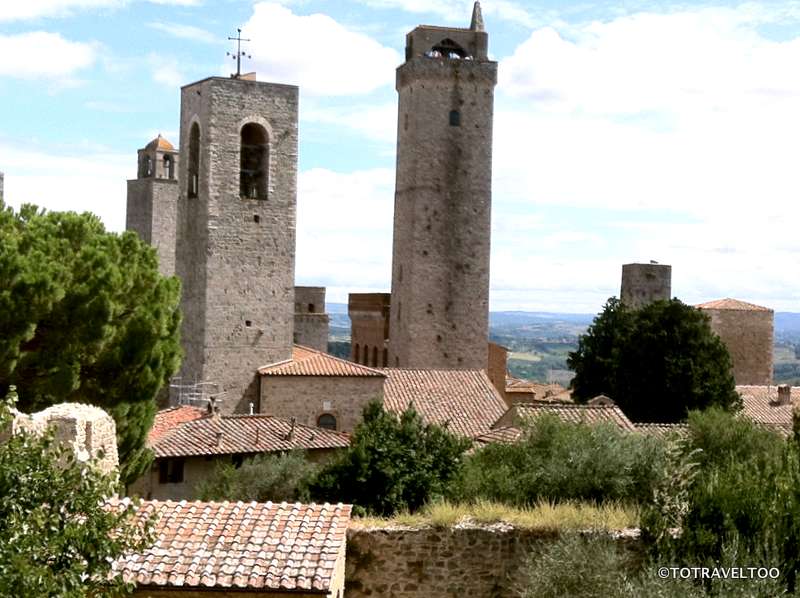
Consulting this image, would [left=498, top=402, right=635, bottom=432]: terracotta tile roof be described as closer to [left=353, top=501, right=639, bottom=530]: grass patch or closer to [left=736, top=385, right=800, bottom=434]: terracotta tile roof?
[left=353, top=501, right=639, bottom=530]: grass patch

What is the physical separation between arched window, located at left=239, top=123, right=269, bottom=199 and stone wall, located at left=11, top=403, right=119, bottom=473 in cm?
1759

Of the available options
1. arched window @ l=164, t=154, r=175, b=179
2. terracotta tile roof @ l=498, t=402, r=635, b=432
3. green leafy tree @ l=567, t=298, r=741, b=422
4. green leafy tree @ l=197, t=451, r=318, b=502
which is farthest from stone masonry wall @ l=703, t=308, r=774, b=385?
arched window @ l=164, t=154, r=175, b=179

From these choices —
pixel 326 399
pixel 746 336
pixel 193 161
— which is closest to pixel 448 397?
pixel 326 399

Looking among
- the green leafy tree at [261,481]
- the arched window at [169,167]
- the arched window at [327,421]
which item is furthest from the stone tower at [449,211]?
the arched window at [169,167]

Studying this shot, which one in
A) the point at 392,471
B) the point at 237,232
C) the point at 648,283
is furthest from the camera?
the point at 648,283

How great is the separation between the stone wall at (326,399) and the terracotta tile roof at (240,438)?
2.79 meters

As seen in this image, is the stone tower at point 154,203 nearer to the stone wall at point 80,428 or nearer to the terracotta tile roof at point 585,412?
the terracotta tile roof at point 585,412

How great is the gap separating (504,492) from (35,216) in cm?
933

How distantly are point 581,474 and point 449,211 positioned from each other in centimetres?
2445

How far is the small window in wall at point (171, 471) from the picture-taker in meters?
21.2

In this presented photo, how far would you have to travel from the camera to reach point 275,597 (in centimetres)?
812

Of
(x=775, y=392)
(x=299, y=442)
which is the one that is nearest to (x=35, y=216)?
(x=299, y=442)

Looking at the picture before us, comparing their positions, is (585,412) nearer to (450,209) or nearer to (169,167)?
(450,209)

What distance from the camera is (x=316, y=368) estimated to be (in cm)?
2773
